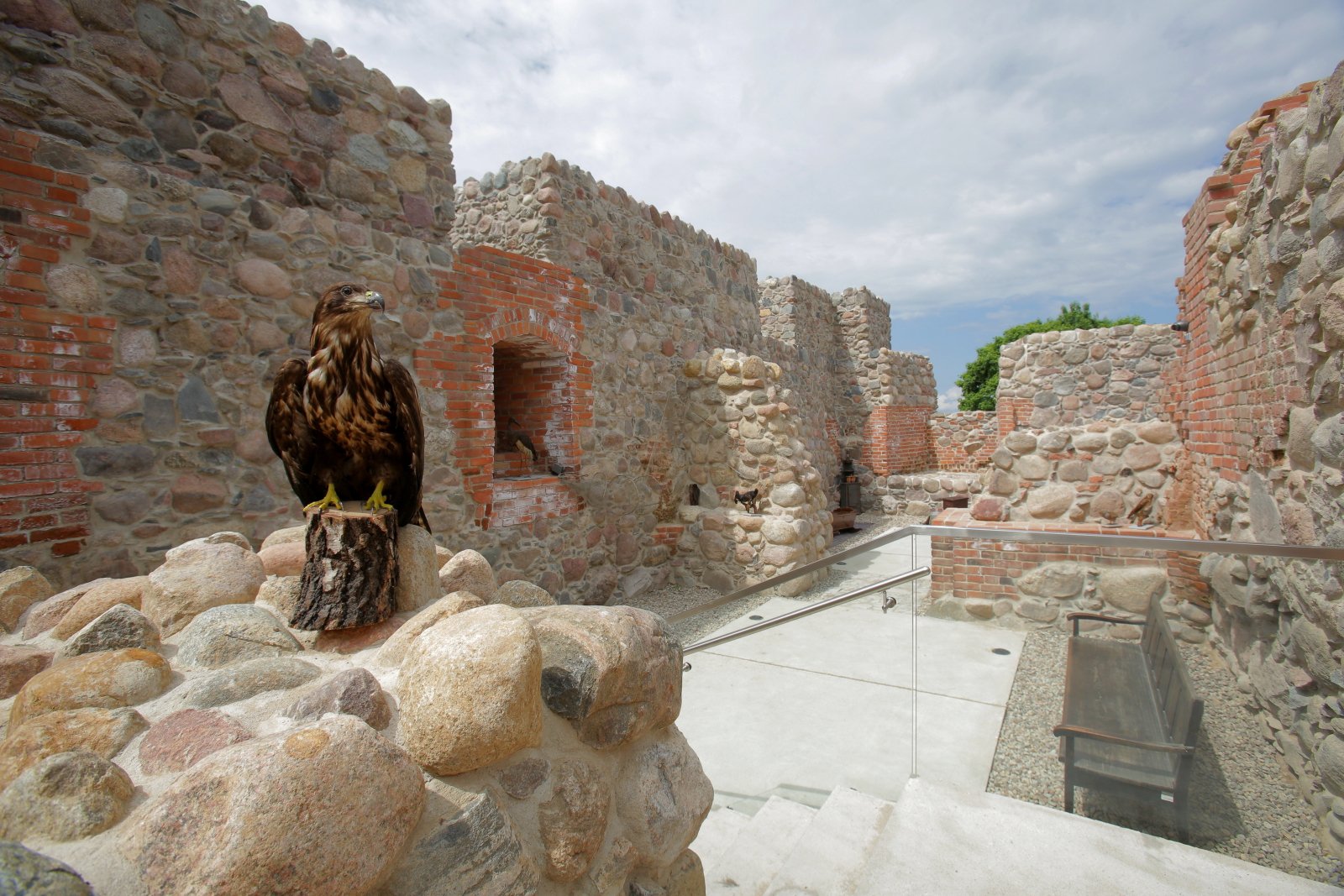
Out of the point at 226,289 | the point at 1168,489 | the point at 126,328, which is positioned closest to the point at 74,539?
the point at 126,328

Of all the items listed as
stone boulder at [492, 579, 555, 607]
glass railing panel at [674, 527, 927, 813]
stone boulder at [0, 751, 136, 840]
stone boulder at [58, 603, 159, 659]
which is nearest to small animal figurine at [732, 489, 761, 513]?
glass railing panel at [674, 527, 927, 813]

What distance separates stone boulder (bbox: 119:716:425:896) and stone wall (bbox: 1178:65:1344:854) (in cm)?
297

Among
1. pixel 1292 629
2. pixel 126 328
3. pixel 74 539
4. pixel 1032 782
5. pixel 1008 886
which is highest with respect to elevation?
pixel 126 328

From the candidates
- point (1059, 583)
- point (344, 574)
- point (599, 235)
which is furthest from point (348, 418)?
point (599, 235)

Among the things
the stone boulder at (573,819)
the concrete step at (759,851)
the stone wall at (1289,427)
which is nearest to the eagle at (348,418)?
the stone boulder at (573,819)

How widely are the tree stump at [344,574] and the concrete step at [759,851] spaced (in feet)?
5.14

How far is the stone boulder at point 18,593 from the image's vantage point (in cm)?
180

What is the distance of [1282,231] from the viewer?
10.1 ft

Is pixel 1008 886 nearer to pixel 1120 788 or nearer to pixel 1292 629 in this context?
pixel 1120 788

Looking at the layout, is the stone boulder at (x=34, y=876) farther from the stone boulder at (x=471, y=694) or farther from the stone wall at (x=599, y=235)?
the stone wall at (x=599, y=235)

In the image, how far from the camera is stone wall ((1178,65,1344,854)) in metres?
2.41

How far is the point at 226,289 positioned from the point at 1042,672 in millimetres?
4624

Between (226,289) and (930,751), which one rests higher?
(226,289)

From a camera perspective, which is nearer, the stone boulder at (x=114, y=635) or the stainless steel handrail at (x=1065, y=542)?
the stone boulder at (x=114, y=635)
